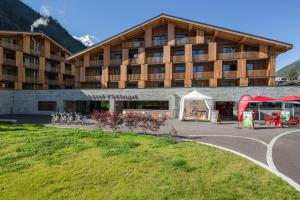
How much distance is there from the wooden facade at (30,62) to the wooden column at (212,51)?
1241 inches

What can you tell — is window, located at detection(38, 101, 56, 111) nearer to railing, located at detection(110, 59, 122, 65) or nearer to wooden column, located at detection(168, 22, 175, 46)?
railing, located at detection(110, 59, 122, 65)

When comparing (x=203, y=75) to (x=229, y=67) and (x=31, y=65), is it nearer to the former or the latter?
(x=229, y=67)

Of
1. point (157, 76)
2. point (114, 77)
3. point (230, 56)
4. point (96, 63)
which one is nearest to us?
point (230, 56)

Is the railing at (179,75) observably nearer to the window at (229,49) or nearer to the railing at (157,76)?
the railing at (157,76)

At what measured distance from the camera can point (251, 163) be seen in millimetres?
8234

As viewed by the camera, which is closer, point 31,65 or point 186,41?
point 186,41

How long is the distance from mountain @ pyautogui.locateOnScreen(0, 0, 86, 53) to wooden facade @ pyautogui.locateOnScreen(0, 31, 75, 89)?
5436 centimetres

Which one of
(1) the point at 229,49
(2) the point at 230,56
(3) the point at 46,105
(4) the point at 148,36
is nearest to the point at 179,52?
(4) the point at 148,36

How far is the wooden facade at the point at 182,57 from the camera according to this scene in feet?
109

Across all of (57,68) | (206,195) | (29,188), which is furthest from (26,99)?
(206,195)

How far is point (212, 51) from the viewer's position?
3431cm

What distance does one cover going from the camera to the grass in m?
5.86

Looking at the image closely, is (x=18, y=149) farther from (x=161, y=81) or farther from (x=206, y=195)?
(x=161, y=81)

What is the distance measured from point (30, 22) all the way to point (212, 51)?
107 m
